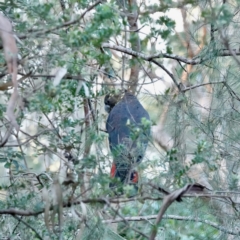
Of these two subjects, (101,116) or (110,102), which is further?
(110,102)

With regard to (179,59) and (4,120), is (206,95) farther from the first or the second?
(4,120)

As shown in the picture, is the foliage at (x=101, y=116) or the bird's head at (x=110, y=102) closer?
the foliage at (x=101, y=116)

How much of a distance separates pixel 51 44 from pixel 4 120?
479mm

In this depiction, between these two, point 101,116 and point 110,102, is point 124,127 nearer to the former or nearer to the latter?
point 101,116

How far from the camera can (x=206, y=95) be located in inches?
101

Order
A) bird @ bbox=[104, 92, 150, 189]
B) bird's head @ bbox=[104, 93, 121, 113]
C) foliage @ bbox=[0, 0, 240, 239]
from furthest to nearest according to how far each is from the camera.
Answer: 1. bird's head @ bbox=[104, 93, 121, 113]
2. bird @ bbox=[104, 92, 150, 189]
3. foliage @ bbox=[0, 0, 240, 239]

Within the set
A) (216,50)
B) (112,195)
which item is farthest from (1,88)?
(216,50)

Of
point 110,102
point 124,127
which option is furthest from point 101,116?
point 110,102

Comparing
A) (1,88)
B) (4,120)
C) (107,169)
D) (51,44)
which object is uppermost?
(51,44)

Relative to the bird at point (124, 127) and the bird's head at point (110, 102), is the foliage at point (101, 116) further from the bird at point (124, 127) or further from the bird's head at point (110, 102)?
the bird's head at point (110, 102)

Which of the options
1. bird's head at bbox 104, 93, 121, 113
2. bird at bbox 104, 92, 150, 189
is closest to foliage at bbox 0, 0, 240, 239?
bird at bbox 104, 92, 150, 189

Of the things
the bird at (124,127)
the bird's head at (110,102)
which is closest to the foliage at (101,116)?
the bird at (124,127)

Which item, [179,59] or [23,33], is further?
[179,59]

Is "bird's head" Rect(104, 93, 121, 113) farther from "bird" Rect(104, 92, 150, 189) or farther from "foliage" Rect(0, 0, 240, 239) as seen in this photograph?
"foliage" Rect(0, 0, 240, 239)
